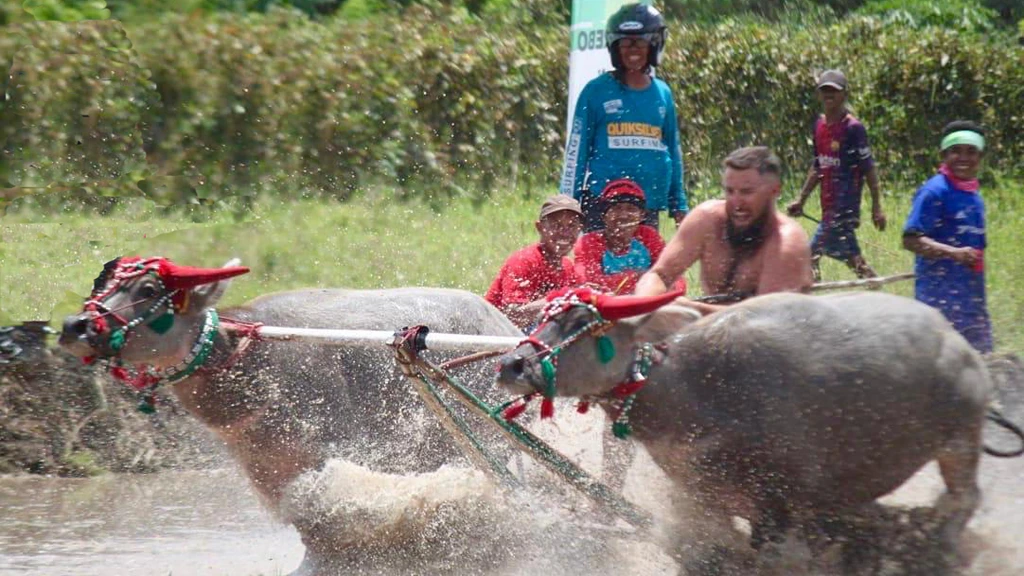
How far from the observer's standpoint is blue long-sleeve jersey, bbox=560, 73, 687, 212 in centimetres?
698

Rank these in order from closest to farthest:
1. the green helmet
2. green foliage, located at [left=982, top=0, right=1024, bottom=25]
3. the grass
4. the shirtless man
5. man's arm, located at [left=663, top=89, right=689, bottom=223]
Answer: the shirtless man
the green helmet
man's arm, located at [left=663, top=89, right=689, bottom=223]
the grass
green foliage, located at [left=982, top=0, right=1024, bottom=25]

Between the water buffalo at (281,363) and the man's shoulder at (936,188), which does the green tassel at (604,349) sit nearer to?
the water buffalo at (281,363)

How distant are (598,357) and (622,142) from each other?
109 inches

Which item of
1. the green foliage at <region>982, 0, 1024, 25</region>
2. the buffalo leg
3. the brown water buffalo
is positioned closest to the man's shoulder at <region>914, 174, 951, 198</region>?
the brown water buffalo

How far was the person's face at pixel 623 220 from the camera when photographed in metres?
6.41

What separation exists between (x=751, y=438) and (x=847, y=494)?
41 cm

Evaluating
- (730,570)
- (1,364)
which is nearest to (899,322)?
(730,570)

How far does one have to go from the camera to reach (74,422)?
7.07 meters

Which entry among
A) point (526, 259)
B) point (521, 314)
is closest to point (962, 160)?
point (526, 259)

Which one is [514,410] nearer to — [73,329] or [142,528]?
[73,329]

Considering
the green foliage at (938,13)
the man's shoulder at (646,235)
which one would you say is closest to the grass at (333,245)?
the man's shoulder at (646,235)

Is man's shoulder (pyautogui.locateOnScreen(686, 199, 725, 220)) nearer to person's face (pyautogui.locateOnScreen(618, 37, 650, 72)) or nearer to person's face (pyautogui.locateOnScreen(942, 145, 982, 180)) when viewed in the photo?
person's face (pyautogui.locateOnScreen(618, 37, 650, 72))

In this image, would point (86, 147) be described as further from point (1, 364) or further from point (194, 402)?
point (194, 402)

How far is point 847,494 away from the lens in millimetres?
4578
